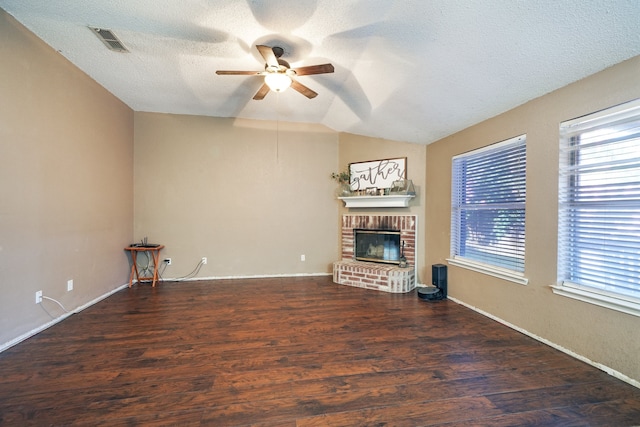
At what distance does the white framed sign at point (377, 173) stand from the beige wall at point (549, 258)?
1045mm

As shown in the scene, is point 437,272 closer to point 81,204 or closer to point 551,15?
point 551,15

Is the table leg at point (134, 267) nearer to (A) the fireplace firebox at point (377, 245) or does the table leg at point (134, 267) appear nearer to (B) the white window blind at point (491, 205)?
(A) the fireplace firebox at point (377, 245)

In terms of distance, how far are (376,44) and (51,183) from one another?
3.56 m

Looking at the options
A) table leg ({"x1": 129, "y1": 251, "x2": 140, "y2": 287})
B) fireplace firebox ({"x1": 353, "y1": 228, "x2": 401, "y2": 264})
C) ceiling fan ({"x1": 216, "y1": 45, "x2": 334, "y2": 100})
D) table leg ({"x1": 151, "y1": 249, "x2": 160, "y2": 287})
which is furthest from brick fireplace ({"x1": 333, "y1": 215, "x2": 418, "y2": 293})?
table leg ({"x1": 129, "y1": 251, "x2": 140, "y2": 287})

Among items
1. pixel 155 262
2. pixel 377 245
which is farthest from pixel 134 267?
pixel 377 245

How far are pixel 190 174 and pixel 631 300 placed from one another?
17.6ft

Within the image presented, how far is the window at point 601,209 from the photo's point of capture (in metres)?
1.85

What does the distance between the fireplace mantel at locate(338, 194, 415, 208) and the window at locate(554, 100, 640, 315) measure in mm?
2000

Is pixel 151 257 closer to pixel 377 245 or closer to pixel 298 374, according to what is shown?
pixel 298 374

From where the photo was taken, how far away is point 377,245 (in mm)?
4516

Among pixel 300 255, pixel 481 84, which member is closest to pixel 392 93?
pixel 481 84

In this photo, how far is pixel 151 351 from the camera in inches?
85.6

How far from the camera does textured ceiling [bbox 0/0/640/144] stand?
175 centimetres

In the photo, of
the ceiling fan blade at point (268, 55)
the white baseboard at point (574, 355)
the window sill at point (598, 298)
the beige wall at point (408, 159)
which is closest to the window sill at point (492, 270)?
the window sill at point (598, 298)
